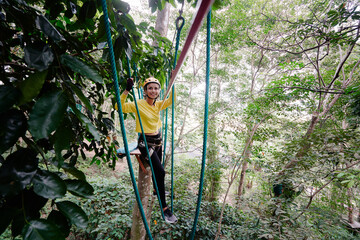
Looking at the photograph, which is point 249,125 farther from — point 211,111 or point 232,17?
point 232,17

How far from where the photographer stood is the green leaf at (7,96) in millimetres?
258

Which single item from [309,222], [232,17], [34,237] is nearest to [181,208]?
[309,222]

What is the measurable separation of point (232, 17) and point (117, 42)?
11.6 feet

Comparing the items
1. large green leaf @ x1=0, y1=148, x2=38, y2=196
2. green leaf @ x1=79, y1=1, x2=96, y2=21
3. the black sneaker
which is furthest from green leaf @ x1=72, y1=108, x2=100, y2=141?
the black sneaker

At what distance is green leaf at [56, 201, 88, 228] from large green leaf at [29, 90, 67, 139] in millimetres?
172

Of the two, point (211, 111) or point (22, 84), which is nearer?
point (22, 84)

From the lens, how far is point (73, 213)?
346 mm

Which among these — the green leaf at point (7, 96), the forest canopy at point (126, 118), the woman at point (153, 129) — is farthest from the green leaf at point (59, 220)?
the woman at point (153, 129)

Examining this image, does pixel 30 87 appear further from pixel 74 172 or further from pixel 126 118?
pixel 126 118

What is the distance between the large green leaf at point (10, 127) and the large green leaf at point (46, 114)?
0.03 meters

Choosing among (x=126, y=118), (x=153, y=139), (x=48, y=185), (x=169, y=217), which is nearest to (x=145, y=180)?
(x=169, y=217)

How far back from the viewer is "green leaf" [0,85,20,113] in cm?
26

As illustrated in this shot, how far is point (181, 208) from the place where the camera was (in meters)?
3.72

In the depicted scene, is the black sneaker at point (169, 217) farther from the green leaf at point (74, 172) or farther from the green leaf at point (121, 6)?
the green leaf at point (121, 6)
